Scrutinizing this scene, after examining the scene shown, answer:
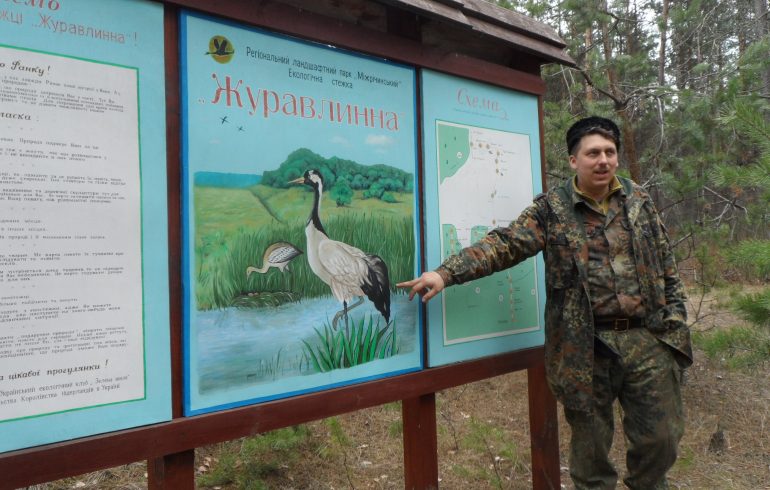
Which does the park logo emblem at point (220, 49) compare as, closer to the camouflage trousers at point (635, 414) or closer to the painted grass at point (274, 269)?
the painted grass at point (274, 269)

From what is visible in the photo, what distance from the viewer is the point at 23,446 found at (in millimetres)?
1410

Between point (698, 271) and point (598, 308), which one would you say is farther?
point (698, 271)

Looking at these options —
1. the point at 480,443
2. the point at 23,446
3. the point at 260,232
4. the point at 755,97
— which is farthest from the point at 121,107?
the point at 755,97

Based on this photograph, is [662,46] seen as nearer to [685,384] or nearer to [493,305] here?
[685,384]

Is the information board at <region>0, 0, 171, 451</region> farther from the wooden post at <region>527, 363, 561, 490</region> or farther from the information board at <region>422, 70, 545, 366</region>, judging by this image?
the wooden post at <region>527, 363, 561, 490</region>

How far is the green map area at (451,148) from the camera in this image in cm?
251

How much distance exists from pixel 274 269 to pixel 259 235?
0.14m

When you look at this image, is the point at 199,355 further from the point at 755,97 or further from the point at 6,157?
the point at 755,97

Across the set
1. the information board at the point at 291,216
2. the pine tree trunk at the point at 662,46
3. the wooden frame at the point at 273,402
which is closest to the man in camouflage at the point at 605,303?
the information board at the point at 291,216

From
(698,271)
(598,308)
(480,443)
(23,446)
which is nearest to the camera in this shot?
(23,446)

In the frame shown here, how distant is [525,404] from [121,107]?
461 cm

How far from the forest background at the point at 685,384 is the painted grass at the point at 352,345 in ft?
5.12

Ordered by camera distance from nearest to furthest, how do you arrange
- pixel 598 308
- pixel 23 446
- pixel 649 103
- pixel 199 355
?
pixel 23 446 < pixel 199 355 < pixel 598 308 < pixel 649 103

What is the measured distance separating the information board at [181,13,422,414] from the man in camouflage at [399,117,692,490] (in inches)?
11.9
